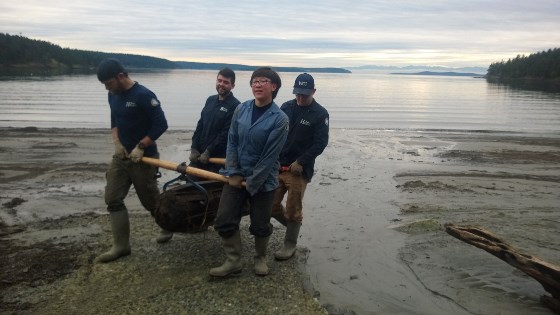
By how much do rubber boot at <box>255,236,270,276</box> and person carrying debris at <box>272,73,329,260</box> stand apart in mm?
530

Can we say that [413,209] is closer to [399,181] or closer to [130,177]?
[399,181]

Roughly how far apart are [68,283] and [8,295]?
547 mm

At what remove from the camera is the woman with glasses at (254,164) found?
15.8 feet

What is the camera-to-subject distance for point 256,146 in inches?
193

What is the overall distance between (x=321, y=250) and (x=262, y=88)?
108 inches

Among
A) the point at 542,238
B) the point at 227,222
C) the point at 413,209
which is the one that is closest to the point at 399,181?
the point at 413,209

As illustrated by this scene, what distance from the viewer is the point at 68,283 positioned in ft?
16.3

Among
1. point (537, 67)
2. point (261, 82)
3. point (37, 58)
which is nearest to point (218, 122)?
point (261, 82)

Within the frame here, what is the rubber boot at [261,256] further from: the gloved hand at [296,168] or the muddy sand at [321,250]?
the gloved hand at [296,168]

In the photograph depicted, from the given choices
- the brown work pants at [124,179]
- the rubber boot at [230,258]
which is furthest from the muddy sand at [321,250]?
the brown work pants at [124,179]

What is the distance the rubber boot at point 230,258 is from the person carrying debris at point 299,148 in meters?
0.79

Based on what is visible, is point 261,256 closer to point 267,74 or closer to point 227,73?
point 267,74

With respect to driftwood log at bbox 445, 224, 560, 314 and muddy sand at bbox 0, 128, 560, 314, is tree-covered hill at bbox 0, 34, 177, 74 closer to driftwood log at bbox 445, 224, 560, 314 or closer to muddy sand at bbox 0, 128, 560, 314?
muddy sand at bbox 0, 128, 560, 314

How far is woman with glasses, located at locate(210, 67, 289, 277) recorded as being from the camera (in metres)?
4.82
